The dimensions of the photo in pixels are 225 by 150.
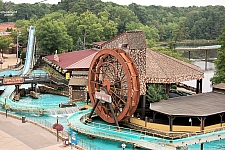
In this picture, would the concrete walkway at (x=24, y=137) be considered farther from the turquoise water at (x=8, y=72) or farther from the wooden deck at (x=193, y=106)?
the turquoise water at (x=8, y=72)

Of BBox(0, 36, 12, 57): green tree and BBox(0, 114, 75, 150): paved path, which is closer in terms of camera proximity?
BBox(0, 114, 75, 150): paved path

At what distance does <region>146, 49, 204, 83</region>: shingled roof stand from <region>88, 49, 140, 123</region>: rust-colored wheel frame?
8.95 ft

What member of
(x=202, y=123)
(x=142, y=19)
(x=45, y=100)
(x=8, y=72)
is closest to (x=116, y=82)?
(x=202, y=123)

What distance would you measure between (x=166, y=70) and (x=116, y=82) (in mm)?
6335

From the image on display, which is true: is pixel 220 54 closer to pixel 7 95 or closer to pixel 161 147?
pixel 161 147

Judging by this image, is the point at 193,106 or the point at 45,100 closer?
the point at 193,106

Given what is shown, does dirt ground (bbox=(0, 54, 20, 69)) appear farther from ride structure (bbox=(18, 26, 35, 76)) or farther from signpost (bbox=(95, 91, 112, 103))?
signpost (bbox=(95, 91, 112, 103))

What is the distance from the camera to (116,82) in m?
41.9

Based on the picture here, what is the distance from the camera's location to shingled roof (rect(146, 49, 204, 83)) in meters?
42.8

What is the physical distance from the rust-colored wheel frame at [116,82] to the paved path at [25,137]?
7789 mm

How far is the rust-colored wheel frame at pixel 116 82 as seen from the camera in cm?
3994

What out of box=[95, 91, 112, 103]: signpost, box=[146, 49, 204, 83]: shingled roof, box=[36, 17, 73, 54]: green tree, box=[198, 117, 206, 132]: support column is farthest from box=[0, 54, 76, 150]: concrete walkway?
box=[36, 17, 73, 54]: green tree

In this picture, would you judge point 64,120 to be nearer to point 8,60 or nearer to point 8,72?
point 8,72

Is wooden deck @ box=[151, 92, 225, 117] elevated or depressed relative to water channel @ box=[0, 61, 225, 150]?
elevated
